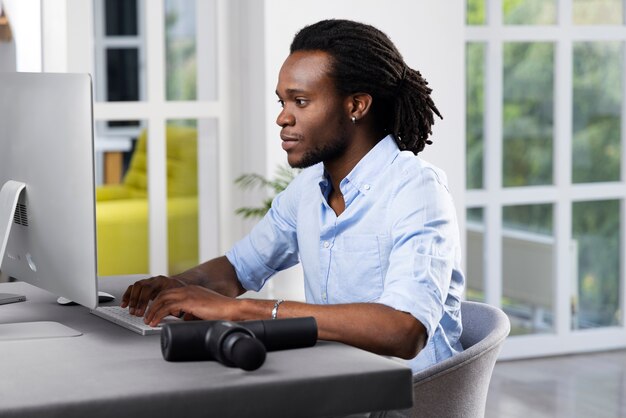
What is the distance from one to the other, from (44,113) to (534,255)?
3535 mm

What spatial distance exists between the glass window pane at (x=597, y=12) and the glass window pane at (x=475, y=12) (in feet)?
1.47

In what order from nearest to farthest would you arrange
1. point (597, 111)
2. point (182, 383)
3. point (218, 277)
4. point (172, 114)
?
point (182, 383) → point (218, 277) → point (172, 114) → point (597, 111)

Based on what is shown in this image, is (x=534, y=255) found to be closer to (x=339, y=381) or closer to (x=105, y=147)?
(x=105, y=147)

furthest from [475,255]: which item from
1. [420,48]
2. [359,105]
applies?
[359,105]

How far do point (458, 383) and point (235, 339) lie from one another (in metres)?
0.59

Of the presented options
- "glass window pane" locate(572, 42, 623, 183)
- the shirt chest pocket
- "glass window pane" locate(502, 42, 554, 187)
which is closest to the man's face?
the shirt chest pocket

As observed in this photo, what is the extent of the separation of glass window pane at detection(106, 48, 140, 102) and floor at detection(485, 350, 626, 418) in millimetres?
1872

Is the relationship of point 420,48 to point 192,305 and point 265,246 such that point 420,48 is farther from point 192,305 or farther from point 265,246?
point 192,305

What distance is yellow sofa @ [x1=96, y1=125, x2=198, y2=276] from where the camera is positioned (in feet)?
15.0

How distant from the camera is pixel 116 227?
4.59 m

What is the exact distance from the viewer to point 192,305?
199 cm

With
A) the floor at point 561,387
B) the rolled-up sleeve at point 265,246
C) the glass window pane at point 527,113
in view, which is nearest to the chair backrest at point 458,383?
the rolled-up sleeve at point 265,246

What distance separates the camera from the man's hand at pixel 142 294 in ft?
7.22

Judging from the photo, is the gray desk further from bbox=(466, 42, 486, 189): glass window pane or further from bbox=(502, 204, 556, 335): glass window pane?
bbox=(502, 204, 556, 335): glass window pane
